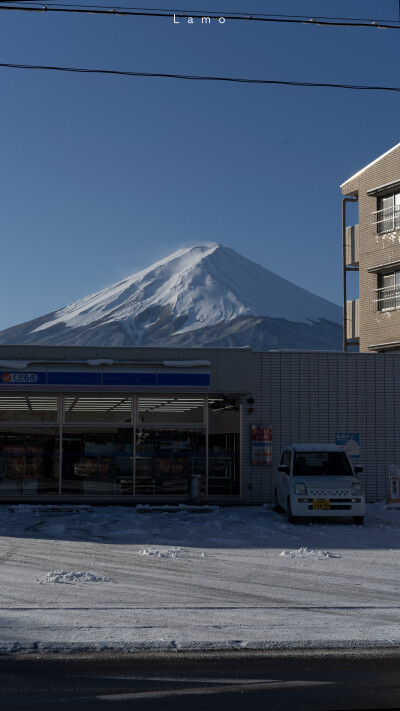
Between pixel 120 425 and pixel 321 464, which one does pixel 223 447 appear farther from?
pixel 321 464

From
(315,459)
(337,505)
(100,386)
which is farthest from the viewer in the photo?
(100,386)

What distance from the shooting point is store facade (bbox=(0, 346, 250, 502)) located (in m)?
20.6

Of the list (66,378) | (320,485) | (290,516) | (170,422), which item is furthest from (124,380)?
(320,485)

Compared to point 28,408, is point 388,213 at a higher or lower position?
higher

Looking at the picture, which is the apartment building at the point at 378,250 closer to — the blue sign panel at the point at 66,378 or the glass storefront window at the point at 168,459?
the glass storefront window at the point at 168,459

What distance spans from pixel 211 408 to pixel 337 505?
226 inches

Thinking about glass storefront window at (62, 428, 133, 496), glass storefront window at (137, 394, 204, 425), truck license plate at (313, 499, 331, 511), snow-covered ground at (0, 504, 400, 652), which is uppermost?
glass storefront window at (137, 394, 204, 425)

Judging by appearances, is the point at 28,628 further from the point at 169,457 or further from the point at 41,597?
the point at 169,457

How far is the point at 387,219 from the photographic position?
106 ft

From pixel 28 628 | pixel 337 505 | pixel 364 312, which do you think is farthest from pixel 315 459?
pixel 364 312

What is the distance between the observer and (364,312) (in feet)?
111

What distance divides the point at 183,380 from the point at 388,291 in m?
14.7

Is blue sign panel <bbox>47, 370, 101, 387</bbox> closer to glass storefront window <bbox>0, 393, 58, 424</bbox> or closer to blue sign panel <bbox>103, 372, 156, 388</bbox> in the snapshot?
blue sign panel <bbox>103, 372, 156, 388</bbox>

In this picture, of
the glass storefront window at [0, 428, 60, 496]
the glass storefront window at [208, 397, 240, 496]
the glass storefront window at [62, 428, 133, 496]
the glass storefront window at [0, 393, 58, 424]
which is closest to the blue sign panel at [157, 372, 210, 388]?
the glass storefront window at [208, 397, 240, 496]
